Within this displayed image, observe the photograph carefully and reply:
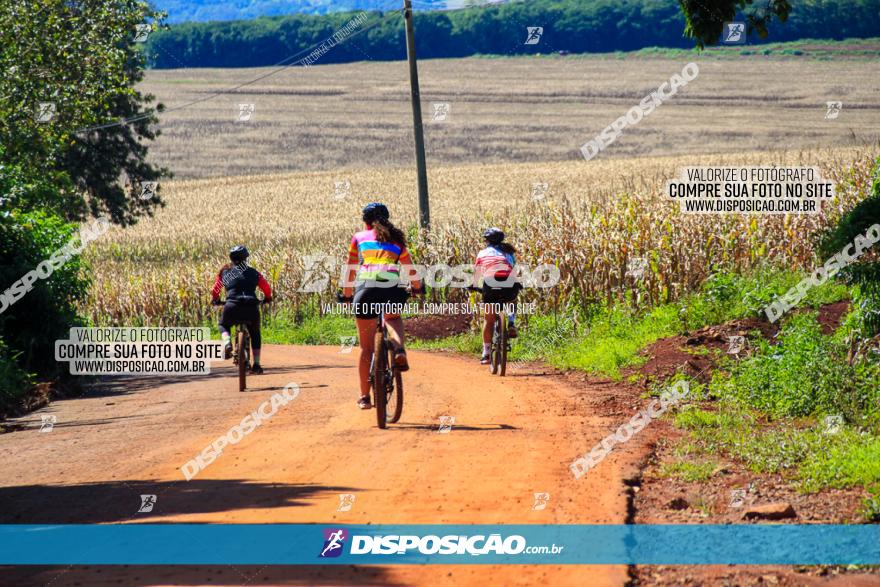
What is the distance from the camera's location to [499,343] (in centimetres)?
1670

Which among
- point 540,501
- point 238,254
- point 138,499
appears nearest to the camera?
point 540,501

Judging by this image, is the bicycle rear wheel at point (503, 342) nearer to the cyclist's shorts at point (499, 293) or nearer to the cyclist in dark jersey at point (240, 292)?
the cyclist's shorts at point (499, 293)

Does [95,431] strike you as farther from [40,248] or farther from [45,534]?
[40,248]

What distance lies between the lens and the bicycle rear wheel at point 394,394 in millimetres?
11789

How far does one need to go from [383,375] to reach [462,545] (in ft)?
14.3

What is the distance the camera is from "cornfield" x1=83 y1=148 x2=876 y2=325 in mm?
20672

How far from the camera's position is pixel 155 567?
7.32 m

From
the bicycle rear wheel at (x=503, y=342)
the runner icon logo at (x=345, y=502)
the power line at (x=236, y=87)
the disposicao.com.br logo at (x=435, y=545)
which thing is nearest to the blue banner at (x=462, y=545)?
the disposicao.com.br logo at (x=435, y=545)

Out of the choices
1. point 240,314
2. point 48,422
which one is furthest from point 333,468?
point 240,314

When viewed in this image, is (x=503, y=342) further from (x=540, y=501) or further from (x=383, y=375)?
(x=540, y=501)

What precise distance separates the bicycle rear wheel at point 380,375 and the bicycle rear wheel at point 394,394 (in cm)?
8

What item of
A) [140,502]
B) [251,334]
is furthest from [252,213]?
[140,502]

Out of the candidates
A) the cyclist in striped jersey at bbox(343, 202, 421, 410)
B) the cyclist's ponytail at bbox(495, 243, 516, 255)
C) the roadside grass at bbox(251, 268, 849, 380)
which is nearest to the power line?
the roadside grass at bbox(251, 268, 849, 380)

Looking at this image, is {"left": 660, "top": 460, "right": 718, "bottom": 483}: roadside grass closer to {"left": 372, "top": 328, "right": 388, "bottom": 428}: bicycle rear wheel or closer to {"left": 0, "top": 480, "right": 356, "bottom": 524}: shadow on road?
{"left": 0, "top": 480, "right": 356, "bottom": 524}: shadow on road
